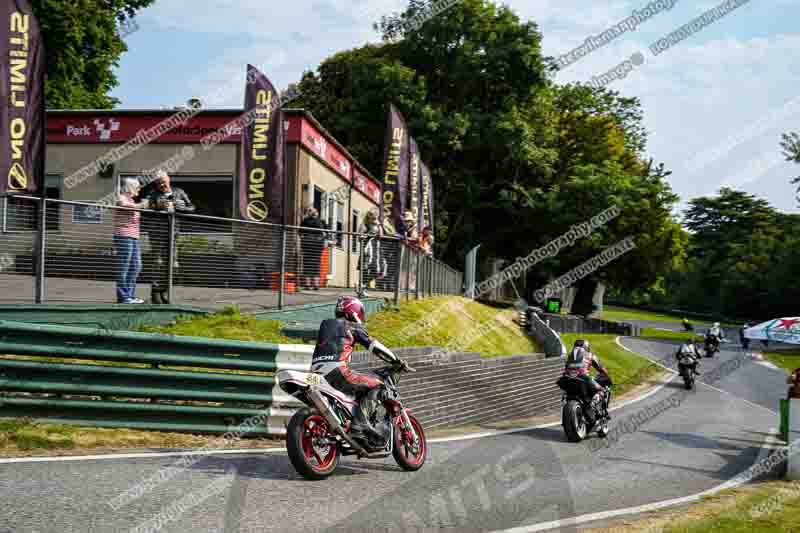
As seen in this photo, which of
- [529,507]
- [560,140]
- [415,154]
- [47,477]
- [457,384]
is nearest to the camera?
[47,477]

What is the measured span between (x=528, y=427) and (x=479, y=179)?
2535 centimetres

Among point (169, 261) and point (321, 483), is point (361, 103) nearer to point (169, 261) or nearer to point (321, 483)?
point (169, 261)

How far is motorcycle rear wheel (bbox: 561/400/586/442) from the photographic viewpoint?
40.4 feet

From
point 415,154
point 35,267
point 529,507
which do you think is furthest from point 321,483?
point 415,154

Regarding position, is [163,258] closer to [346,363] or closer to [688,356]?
[346,363]

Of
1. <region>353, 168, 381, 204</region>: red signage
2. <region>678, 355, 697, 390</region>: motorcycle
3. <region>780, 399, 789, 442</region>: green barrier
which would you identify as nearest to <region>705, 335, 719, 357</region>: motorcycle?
<region>678, 355, 697, 390</region>: motorcycle

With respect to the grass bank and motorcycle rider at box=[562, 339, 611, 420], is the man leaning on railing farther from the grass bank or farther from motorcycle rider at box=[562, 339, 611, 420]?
motorcycle rider at box=[562, 339, 611, 420]

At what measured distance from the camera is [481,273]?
151 feet

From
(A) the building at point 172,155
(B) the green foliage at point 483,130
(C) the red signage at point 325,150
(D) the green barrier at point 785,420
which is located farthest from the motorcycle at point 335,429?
(B) the green foliage at point 483,130

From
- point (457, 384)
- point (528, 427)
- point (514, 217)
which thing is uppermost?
point (514, 217)

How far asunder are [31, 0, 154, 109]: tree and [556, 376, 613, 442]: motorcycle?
22.9 meters

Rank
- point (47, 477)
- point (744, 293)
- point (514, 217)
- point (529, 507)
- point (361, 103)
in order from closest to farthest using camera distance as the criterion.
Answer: point (47, 477), point (529, 507), point (361, 103), point (514, 217), point (744, 293)

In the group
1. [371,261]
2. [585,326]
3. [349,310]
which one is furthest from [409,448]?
[585,326]

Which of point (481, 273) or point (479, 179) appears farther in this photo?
point (481, 273)
